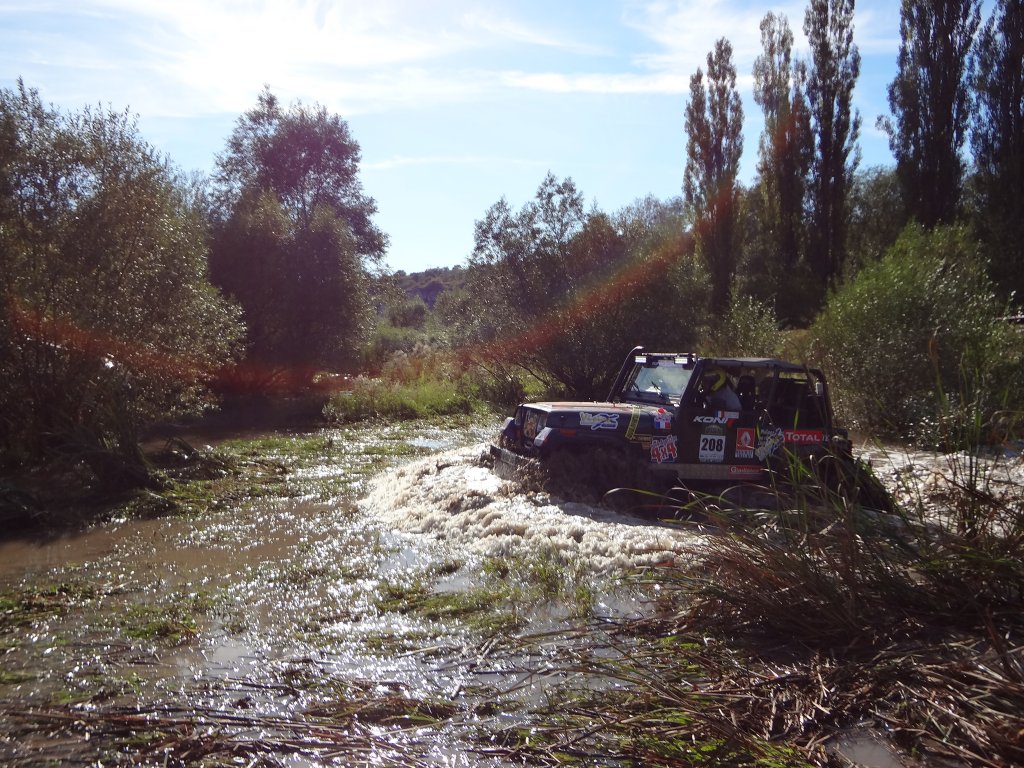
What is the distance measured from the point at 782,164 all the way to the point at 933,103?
5.01m

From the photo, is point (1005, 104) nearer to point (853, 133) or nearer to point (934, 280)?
point (853, 133)

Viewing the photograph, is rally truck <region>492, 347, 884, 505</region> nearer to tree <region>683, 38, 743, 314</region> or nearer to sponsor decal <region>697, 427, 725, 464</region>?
sponsor decal <region>697, 427, 725, 464</region>

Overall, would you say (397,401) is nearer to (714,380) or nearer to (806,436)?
(714,380)

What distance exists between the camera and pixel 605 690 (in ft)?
13.8

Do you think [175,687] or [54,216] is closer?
[175,687]

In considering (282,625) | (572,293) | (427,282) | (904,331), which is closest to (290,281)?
(572,293)

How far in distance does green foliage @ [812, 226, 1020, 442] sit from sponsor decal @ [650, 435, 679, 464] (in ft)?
29.5

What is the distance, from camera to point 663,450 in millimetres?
8859

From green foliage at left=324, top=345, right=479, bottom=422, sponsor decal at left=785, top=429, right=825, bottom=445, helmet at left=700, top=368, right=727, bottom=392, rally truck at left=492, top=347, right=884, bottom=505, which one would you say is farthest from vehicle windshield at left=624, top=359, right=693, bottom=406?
green foliage at left=324, top=345, right=479, bottom=422

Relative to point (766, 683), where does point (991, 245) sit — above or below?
above

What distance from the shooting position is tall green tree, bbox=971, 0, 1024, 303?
2523 centimetres

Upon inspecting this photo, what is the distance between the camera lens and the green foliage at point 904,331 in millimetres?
16766

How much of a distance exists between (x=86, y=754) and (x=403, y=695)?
1.47m

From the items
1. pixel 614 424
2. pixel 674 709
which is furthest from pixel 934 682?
pixel 614 424
